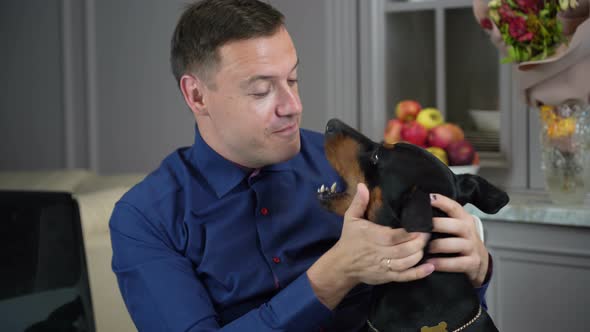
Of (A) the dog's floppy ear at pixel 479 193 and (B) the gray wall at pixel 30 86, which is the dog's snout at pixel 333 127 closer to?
(A) the dog's floppy ear at pixel 479 193

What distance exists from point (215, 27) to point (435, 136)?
1.14 meters

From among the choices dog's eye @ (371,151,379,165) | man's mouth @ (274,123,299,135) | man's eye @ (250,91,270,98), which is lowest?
dog's eye @ (371,151,379,165)

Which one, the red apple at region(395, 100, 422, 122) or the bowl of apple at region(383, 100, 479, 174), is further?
the red apple at region(395, 100, 422, 122)

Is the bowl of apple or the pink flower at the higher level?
the pink flower

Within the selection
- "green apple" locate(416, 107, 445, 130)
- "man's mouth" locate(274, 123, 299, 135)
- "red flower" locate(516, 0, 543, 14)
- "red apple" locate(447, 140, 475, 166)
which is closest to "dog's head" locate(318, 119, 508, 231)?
"man's mouth" locate(274, 123, 299, 135)

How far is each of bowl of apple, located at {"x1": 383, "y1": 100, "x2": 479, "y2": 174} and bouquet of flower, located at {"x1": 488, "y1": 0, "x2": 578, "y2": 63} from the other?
1.18 feet

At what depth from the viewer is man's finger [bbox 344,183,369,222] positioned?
3.49 feet

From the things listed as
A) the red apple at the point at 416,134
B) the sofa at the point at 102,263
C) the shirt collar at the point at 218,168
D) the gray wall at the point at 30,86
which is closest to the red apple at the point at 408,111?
the red apple at the point at 416,134

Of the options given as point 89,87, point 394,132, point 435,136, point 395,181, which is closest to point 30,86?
point 89,87

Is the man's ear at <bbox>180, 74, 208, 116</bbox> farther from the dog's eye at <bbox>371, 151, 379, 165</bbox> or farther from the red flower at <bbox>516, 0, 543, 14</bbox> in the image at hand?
the red flower at <bbox>516, 0, 543, 14</bbox>

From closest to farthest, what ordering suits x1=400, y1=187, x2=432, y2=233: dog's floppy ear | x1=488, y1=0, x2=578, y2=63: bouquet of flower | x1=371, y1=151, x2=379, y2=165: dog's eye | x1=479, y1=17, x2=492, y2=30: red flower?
x1=400, y1=187, x2=432, y2=233: dog's floppy ear < x1=371, y1=151, x2=379, y2=165: dog's eye < x1=488, y1=0, x2=578, y2=63: bouquet of flower < x1=479, y1=17, x2=492, y2=30: red flower

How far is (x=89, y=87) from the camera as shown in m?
3.46

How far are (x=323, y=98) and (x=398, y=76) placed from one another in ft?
0.94

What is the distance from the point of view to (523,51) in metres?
1.96
